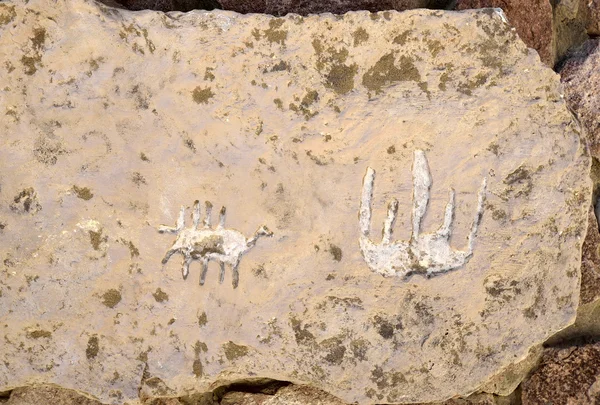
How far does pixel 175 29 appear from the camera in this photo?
140 cm

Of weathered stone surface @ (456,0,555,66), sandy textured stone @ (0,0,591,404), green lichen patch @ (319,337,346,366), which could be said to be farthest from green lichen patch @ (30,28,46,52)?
weathered stone surface @ (456,0,555,66)

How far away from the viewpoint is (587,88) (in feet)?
5.48

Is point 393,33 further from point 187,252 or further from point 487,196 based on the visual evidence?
point 187,252

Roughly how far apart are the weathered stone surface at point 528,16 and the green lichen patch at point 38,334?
1.21 metres

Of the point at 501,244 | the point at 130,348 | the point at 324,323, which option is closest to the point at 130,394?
the point at 130,348

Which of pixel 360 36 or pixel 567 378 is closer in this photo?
pixel 360 36

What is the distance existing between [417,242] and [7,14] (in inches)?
37.3

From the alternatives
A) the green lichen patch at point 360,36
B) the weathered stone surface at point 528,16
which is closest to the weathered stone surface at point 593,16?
the weathered stone surface at point 528,16

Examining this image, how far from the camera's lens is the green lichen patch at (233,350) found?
1475mm

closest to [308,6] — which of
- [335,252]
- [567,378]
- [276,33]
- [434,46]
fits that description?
[276,33]

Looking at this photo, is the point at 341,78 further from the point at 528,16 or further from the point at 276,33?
the point at 528,16

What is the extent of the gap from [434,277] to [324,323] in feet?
0.83

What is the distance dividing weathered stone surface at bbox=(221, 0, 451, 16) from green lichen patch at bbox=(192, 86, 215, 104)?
0.33 metres

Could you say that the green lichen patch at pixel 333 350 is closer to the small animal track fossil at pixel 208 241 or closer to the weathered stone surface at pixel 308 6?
the small animal track fossil at pixel 208 241
